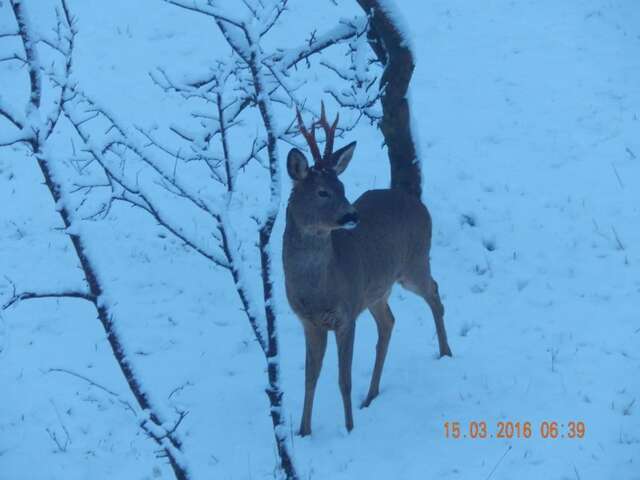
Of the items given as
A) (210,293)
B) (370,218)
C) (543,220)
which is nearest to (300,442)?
(370,218)

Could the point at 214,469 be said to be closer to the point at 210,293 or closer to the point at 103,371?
the point at 103,371

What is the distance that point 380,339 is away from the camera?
7184 millimetres

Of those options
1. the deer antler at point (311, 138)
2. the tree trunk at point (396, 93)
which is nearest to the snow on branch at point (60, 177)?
the deer antler at point (311, 138)

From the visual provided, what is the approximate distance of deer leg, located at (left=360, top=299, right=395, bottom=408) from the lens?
22.7 feet

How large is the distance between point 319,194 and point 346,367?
1.35 metres

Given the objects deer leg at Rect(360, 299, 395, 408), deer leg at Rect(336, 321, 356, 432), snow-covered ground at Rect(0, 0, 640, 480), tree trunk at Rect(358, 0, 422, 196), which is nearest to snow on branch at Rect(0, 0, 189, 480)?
snow-covered ground at Rect(0, 0, 640, 480)

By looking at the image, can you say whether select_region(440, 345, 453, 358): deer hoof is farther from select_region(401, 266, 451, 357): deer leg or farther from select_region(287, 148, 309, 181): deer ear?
select_region(287, 148, 309, 181): deer ear

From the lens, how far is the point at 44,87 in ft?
42.7

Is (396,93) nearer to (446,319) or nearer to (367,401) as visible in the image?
(446,319)

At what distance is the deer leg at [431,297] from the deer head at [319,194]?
1.49m

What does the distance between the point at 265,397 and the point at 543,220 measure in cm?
405
